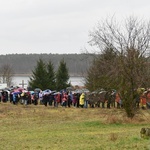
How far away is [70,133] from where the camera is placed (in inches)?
783

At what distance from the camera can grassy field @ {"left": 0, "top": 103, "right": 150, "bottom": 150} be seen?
1484 cm

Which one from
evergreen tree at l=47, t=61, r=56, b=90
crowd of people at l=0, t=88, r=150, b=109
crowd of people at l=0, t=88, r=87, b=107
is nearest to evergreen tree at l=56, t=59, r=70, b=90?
evergreen tree at l=47, t=61, r=56, b=90

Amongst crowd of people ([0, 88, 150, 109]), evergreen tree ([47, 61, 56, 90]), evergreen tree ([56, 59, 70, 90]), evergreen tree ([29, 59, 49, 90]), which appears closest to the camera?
crowd of people ([0, 88, 150, 109])

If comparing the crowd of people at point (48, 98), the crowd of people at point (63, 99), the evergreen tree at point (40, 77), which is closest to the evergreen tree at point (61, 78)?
the evergreen tree at point (40, 77)

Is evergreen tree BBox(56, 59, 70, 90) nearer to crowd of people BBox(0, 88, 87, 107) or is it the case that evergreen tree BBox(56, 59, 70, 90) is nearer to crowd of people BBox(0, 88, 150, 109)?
crowd of people BBox(0, 88, 150, 109)

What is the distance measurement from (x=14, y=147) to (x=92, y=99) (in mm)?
22154

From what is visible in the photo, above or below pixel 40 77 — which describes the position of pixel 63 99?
below

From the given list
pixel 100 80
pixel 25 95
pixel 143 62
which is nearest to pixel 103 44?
pixel 100 80

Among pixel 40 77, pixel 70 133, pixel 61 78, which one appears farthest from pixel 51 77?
pixel 70 133

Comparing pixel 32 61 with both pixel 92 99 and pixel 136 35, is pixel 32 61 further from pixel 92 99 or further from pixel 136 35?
pixel 136 35

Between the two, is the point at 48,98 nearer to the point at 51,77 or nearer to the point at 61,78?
the point at 51,77

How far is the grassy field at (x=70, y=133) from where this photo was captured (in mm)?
14842

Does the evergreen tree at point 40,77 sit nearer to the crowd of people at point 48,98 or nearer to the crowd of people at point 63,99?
the crowd of people at point 63,99

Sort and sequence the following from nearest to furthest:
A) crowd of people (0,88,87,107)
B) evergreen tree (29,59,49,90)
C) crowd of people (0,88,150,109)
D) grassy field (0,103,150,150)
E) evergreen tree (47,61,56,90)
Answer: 1. grassy field (0,103,150,150)
2. crowd of people (0,88,150,109)
3. crowd of people (0,88,87,107)
4. evergreen tree (29,59,49,90)
5. evergreen tree (47,61,56,90)
